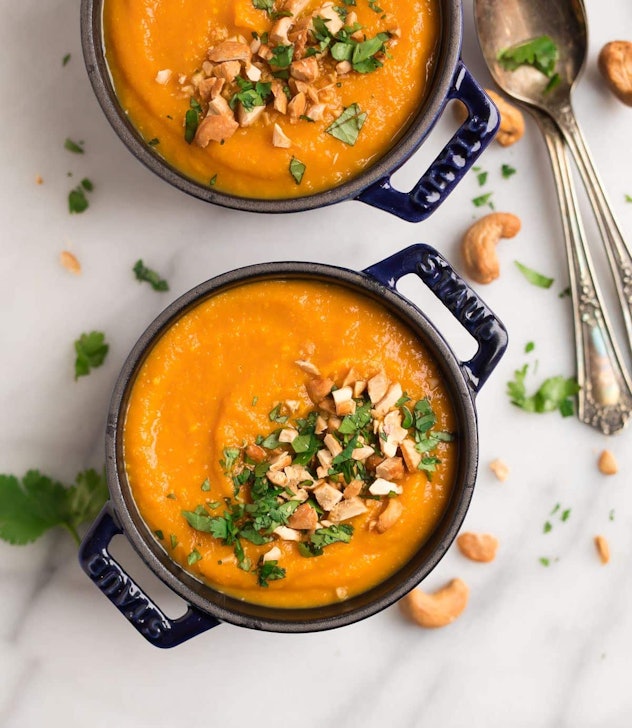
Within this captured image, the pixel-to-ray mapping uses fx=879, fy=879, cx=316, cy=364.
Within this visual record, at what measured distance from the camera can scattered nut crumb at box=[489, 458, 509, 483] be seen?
2479 mm

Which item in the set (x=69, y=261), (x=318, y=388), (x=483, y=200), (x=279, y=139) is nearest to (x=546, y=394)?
(x=483, y=200)

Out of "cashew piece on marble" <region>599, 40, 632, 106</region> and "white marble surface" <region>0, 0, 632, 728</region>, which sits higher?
"cashew piece on marble" <region>599, 40, 632, 106</region>

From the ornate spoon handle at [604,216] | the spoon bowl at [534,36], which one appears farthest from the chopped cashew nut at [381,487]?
the spoon bowl at [534,36]

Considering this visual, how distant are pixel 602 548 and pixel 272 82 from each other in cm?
157

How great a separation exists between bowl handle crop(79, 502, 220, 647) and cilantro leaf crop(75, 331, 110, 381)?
1.66ft

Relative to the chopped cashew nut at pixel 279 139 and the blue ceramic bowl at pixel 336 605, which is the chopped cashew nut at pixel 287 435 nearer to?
the blue ceramic bowl at pixel 336 605

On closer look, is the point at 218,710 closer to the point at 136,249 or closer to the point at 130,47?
the point at 136,249

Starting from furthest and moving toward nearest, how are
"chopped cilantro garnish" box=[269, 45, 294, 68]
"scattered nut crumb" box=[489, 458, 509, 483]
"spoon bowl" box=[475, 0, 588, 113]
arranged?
"scattered nut crumb" box=[489, 458, 509, 483] → "spoon bowl" box=[475, 0, 588, 113] → "chopped cilantro garnish" box=[269, 45, 294, 68]

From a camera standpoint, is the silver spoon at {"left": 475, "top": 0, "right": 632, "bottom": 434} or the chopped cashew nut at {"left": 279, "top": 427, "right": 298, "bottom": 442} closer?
the chopped cashew nut at {"left": 279, "top": 427, "right": 298, "bottom": 442}

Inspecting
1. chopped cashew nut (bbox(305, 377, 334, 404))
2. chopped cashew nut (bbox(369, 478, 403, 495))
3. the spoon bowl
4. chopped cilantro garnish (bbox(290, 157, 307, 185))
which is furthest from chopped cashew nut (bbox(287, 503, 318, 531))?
the spoon bowl

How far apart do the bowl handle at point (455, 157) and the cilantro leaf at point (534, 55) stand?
428 millimetres

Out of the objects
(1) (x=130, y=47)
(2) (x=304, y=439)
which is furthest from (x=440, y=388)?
(1) (x=130, y=47)

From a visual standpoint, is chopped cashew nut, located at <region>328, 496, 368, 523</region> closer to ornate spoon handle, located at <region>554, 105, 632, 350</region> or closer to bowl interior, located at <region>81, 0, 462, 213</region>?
bowl interior, located at <region>81, 0, 462, 213</region>

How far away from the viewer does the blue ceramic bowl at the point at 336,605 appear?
6.59ft
